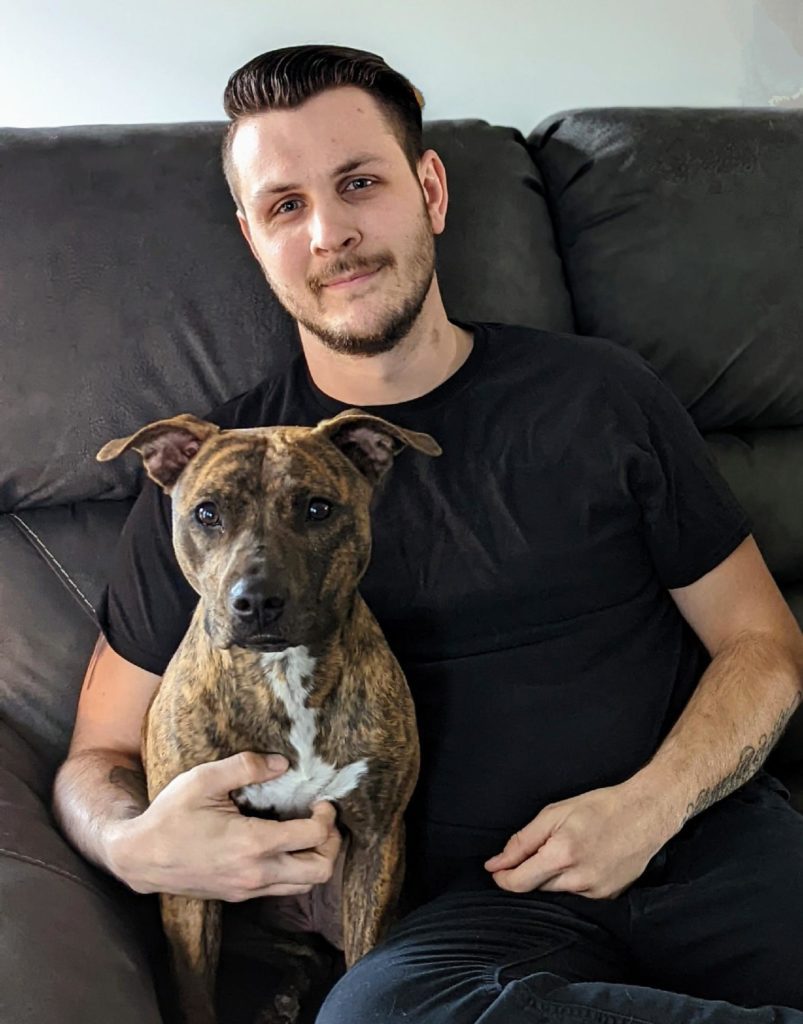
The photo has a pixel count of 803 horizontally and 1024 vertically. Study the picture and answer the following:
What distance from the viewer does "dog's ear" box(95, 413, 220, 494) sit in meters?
1.51

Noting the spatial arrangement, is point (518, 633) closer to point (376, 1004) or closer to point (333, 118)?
point (376, 1004)

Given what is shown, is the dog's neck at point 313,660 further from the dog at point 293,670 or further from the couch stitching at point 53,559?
the couch stitching at point 53,559

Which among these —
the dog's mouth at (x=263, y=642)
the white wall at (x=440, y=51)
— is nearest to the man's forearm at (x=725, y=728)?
the dog's mouth at (x=263, y=642)

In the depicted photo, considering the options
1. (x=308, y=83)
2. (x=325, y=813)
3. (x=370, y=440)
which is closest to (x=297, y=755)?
(x=325, y=813)

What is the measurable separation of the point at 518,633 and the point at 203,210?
0.99 meters

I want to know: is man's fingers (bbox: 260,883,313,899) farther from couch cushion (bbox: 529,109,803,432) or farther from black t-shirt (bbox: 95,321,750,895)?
couch cushion (bbox: 529,109,803,432)

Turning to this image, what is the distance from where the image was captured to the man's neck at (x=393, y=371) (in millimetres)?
1764

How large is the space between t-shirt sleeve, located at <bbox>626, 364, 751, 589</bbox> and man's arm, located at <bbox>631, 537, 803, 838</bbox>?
37 mm

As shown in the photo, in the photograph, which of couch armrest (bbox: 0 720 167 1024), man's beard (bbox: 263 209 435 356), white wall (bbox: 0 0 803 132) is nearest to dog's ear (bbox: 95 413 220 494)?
man's beard (bbox: 263 209 435 356)

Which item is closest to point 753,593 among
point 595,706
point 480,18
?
point 595,706

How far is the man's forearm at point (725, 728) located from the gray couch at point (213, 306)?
0.52 metres

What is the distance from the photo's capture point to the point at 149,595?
173cm

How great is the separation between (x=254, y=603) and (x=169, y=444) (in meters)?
0.36

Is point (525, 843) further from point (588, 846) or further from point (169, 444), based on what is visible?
point (169, 444)
